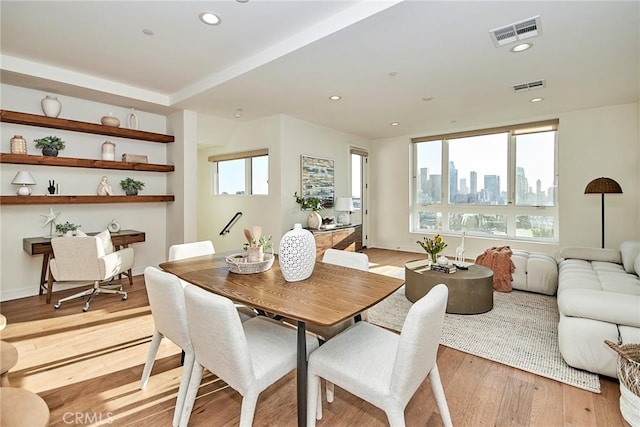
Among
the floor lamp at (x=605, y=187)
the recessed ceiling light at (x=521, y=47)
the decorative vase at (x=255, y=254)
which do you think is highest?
the recessed ceiling light at (x=521, y=47)

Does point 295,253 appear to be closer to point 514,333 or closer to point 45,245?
point 514,333

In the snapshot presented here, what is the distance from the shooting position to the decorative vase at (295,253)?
1.80 metres

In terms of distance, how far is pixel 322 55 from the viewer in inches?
116

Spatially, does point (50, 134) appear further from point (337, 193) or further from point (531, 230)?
point (531, 230)

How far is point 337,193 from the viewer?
6168mm

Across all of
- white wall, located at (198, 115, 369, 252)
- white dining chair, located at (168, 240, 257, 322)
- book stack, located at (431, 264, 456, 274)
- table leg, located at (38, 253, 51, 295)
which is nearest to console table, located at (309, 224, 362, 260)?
white wall, located at (198, 115, 369, 252)

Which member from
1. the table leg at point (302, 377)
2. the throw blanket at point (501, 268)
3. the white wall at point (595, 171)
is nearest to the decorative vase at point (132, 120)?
the table leg at point (302, 377)

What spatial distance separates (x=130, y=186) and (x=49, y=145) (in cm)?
102

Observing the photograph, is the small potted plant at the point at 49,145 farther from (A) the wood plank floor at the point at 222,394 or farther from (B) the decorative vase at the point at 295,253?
(B) the decorative vase at the point at 295,253

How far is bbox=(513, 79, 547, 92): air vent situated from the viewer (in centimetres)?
363

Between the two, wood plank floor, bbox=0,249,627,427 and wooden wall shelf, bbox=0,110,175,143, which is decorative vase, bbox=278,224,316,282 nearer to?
wood plank floor, bbox=0,249,627,427

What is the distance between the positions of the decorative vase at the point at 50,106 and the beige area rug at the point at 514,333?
4.50 m

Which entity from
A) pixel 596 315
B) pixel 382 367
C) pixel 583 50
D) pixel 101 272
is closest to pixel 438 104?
pixel 583 50

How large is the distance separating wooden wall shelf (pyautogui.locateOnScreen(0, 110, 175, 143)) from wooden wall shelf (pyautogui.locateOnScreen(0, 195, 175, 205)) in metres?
0.87
